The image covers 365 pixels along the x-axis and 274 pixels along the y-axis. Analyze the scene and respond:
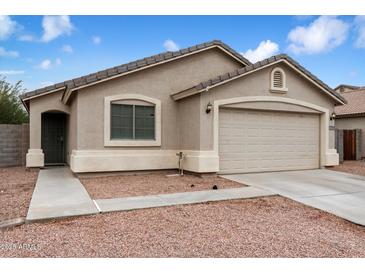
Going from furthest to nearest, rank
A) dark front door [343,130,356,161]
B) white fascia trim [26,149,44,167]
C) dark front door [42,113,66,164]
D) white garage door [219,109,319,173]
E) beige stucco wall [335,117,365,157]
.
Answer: beige stucco wall [335,117,365,157], dark front door [343,130,356,161], dark front door [42,113,66,164], white fascia trim [26,149,44,167], white garage door [219,109,319,173]

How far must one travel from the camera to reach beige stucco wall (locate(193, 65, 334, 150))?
36.1 feet

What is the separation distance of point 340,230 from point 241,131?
6568mm

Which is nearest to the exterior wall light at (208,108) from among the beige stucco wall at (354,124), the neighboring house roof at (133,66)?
the neighboring house roof at (133,66)

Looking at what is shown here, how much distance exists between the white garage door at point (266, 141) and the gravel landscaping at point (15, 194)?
6.66m

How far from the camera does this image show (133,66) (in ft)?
38.1

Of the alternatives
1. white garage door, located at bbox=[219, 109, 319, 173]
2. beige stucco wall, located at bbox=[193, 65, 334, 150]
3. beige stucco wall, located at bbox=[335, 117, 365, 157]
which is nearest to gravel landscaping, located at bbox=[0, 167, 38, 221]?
beige stucco wall, located at bbox=[193, 65, 334, 150]

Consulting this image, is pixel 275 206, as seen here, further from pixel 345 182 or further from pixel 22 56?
pixel 22 56

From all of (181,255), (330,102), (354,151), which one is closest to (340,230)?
(181,255)

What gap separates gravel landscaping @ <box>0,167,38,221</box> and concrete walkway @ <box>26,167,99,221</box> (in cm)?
19

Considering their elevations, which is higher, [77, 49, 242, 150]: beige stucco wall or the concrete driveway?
[77, 49, 242, 150]: beige stucco wall

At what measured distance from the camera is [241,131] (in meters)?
11.9

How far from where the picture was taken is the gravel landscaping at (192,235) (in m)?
4.45

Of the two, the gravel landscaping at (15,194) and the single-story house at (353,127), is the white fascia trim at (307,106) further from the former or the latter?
the gravel landscaping at (15,194)

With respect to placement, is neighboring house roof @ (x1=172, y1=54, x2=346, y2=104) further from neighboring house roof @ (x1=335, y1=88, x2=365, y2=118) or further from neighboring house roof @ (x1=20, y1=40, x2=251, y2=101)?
neighboring house roof @ (x1=335, y1=88, x2=365, y2=118)
